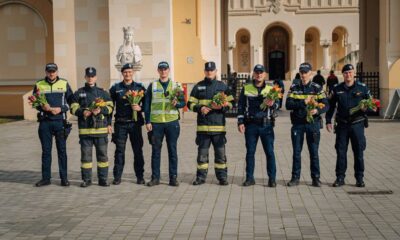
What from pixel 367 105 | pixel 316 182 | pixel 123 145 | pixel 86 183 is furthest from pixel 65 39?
pixel 367 105

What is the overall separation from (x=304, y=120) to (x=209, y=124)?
1.61 metres

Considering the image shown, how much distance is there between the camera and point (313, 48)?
6656 centimetres

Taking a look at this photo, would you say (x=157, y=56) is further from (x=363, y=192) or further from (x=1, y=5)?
(x=363, y=192)

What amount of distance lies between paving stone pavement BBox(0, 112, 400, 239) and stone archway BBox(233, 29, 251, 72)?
53094 mm

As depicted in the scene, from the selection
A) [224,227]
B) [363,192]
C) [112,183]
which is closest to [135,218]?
[224,227]

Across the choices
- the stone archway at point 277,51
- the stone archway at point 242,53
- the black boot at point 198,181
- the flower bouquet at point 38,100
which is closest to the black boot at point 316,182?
the black boot at point 198,181

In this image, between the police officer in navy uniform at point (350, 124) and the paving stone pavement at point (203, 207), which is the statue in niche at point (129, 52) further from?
the police officer in navy uniform at point (350, 124)

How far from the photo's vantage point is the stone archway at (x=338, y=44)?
Answer: 2571 inches

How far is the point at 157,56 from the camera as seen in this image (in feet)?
81.3

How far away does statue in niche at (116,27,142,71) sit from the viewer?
74.5 ft

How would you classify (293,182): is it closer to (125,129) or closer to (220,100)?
(220,100)

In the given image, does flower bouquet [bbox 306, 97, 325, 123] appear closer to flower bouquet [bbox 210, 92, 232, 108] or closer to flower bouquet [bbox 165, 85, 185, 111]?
flower bouquet [bbox 210, 92, 232, 108]

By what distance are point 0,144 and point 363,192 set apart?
1110cm

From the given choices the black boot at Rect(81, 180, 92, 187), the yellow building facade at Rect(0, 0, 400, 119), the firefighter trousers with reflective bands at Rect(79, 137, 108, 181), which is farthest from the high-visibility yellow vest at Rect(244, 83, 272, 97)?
the yellow building facade at Rect(0, 0, 400, 119)
